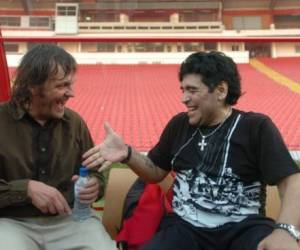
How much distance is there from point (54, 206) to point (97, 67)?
18.7 m

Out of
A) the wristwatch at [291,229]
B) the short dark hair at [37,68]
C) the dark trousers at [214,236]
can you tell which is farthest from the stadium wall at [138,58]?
the wristwatch at [291,229]

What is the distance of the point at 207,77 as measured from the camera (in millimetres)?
2033

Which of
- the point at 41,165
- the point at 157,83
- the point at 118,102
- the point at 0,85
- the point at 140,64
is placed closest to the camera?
the point at 41,165

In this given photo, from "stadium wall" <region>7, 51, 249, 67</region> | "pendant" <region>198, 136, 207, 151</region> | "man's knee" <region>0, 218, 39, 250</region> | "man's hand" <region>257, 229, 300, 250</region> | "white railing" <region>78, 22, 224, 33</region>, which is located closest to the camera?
"man's hand" <region>257, 229, 300, 250</region>

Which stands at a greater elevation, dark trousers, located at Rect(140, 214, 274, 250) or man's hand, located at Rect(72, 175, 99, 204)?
man's hand, located at Rect(72, 175, 99, 204)

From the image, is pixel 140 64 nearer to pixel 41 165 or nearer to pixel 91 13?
pixel 91 13

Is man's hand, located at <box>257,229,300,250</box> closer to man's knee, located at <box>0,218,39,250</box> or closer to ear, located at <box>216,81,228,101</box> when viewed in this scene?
ear, located at <box>216,81,228,101</box>

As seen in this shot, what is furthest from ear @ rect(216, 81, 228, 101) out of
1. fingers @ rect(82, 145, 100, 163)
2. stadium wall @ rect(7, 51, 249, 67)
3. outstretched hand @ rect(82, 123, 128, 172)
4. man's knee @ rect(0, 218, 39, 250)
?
stadium wall @ rect(7, 51, 249, 67)

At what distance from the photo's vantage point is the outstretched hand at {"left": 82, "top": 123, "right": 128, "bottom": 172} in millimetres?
1911

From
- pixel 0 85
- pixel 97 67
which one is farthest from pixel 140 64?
pixel 0 85

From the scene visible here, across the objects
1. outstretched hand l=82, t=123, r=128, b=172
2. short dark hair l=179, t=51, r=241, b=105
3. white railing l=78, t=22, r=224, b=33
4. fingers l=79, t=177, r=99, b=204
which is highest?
white railing l=78, t=22, r=224, b=33

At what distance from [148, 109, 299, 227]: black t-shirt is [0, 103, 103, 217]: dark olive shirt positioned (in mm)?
388

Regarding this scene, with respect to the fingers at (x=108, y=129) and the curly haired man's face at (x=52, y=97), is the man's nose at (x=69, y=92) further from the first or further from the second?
the fingers at (x=108, y=129)

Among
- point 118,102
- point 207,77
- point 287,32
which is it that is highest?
point 287,32
